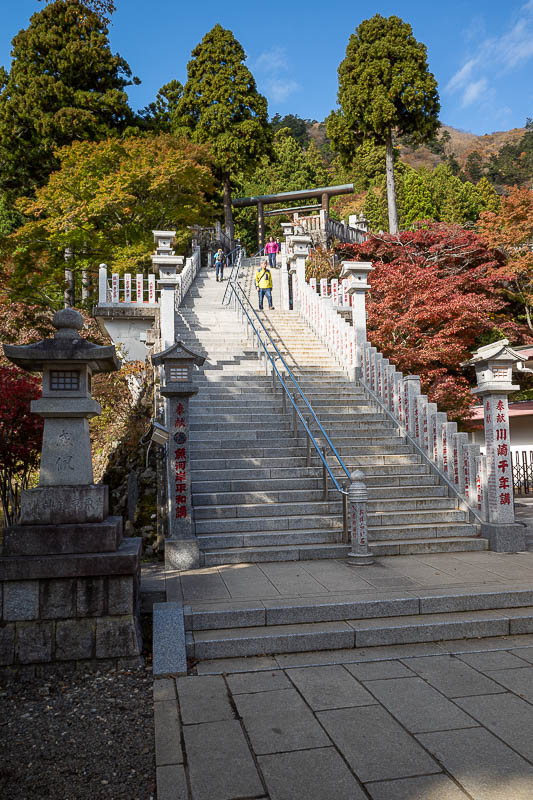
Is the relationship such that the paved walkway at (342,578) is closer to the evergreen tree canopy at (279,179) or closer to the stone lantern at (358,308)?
the stone lantern at (358,308)

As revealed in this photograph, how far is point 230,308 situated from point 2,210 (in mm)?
16972

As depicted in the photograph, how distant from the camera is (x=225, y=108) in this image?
2856cm

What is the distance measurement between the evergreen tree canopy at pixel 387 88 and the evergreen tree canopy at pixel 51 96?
418 inches

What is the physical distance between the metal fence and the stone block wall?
13367 mm

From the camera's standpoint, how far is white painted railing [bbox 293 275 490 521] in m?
7.89

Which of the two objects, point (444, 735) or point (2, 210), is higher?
point (2, 210)

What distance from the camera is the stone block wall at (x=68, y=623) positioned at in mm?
4344

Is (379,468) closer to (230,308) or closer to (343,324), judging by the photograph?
(343,324)

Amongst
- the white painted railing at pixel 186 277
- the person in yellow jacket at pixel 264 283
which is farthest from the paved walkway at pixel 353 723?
the white painted railing at pixel 186 277

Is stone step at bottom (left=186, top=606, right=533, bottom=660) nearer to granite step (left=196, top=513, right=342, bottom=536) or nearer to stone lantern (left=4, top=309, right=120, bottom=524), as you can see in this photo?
stone lantern (left=4, top=309, right=120, bottom=524)

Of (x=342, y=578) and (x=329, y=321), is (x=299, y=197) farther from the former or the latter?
(x=342, y=578)

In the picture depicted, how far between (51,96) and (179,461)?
2242 centimetres

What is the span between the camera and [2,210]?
2700 cm

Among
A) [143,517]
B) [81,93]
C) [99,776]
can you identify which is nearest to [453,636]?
[99,776]
